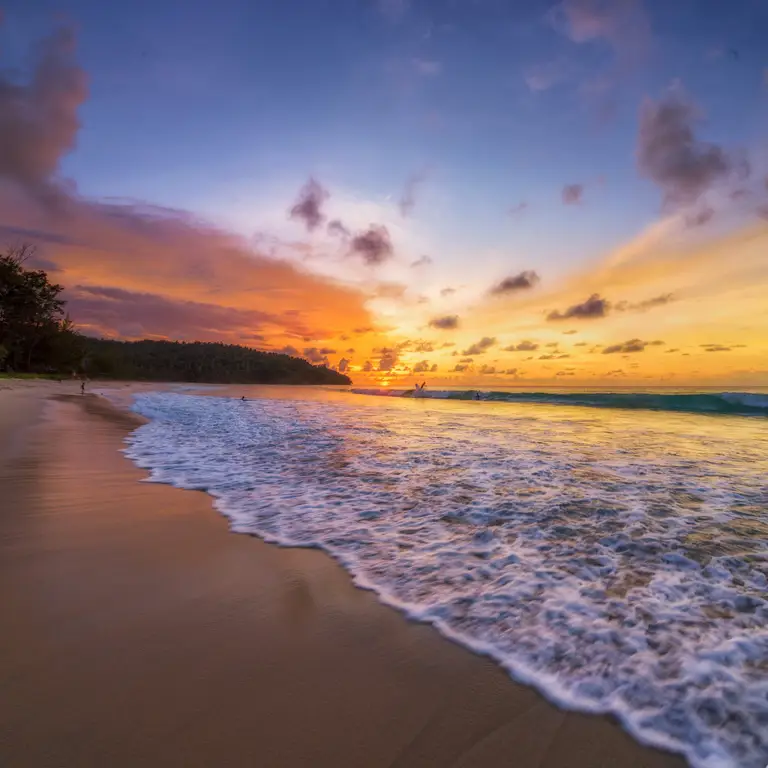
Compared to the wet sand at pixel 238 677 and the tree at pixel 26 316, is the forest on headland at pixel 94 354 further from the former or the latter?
the wet sand at pixel 238 677

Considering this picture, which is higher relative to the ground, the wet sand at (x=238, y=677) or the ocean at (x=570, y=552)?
the ocean at (x=570, y=552)

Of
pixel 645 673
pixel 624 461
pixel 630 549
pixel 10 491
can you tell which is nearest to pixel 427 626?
pixel 645 673

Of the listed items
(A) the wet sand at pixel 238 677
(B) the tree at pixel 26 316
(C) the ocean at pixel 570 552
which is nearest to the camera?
(A) the wet sand at pixel 238 677

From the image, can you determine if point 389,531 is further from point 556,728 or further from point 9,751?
point 9,751

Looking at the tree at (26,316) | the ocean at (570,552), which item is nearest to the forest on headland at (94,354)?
the tree at (26,316)

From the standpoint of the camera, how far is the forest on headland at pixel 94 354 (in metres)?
61.7

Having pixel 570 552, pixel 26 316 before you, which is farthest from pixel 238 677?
pixel 26 316

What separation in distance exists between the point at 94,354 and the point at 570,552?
119m

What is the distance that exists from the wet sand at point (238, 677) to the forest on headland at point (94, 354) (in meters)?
67.9

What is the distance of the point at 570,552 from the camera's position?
13.1 feet

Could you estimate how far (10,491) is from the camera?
18.4 ft

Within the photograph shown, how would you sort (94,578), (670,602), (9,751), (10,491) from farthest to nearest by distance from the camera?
(10,491) < (94,578) < (670,602) < (9,751)

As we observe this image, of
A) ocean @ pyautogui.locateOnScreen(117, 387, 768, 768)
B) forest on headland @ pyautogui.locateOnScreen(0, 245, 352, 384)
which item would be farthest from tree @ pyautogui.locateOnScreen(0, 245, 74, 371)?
ocean @ pyautogui.locateOnScreen(117, 387, 768, 768)

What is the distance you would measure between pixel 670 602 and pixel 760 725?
1.14 metres
